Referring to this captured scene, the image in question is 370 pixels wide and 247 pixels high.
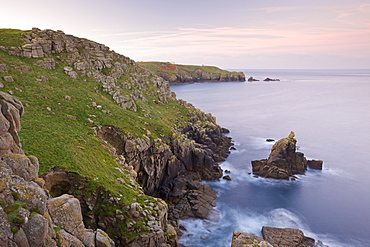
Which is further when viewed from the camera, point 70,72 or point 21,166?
point 70,72

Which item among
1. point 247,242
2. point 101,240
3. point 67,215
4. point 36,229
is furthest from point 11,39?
point 247,242

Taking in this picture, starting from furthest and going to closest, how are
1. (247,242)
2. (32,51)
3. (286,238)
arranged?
(32,51) → (286,238) → (247,242)

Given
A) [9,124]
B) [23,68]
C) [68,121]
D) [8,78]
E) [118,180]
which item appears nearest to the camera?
[9,124]

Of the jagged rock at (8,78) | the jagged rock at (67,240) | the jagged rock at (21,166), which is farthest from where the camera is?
the jagged rock at (8,78)

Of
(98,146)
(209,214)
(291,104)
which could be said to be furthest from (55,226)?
(291,104)

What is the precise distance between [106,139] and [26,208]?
29.5 m

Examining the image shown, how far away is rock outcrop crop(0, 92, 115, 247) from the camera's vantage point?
11.7 m

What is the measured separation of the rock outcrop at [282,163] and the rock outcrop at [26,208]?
4874 centimetres

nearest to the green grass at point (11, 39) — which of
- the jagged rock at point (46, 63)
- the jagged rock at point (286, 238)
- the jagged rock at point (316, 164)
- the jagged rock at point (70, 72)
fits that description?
the jagged rock at point (46, 63)

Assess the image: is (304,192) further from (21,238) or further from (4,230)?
(4,230)

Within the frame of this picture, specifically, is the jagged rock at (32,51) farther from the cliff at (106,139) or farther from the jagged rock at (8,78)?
the jagged rock at (8,78)

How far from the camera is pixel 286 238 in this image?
3488cm

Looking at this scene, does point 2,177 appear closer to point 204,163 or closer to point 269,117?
point 204,163

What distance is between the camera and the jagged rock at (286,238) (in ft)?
112
